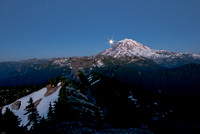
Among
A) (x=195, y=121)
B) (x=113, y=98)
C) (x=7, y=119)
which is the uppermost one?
(x=7, y=119)

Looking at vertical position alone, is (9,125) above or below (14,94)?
above

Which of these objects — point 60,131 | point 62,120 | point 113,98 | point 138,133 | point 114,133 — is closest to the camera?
point 60,131

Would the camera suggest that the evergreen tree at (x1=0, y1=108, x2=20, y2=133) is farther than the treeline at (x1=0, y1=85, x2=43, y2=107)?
No

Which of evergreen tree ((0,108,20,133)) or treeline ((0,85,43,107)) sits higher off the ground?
evergreen tree ((0,108,20,133))

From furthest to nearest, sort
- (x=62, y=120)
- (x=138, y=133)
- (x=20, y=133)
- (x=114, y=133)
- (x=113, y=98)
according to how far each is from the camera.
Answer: (x=113, y=98)
(x=62, y=120)
(x=138, y=133)
(x=114, y=133)
(x=20, y=133)

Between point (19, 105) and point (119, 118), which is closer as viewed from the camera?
point (19, 105)

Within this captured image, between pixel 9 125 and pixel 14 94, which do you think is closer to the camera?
pixel 9 125

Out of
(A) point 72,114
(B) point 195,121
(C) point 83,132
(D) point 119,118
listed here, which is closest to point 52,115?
(A) point 72,114

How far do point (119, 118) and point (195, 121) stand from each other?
110655 mm

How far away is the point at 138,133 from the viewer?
70.0 feet

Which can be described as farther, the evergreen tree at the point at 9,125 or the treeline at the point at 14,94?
the treeline at the point at 14,94

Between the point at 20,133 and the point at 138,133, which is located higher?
the point at 20,133

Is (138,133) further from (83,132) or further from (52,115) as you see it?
(52,115)

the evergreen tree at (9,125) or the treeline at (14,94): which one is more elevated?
the evergreen tree at (9,125)
